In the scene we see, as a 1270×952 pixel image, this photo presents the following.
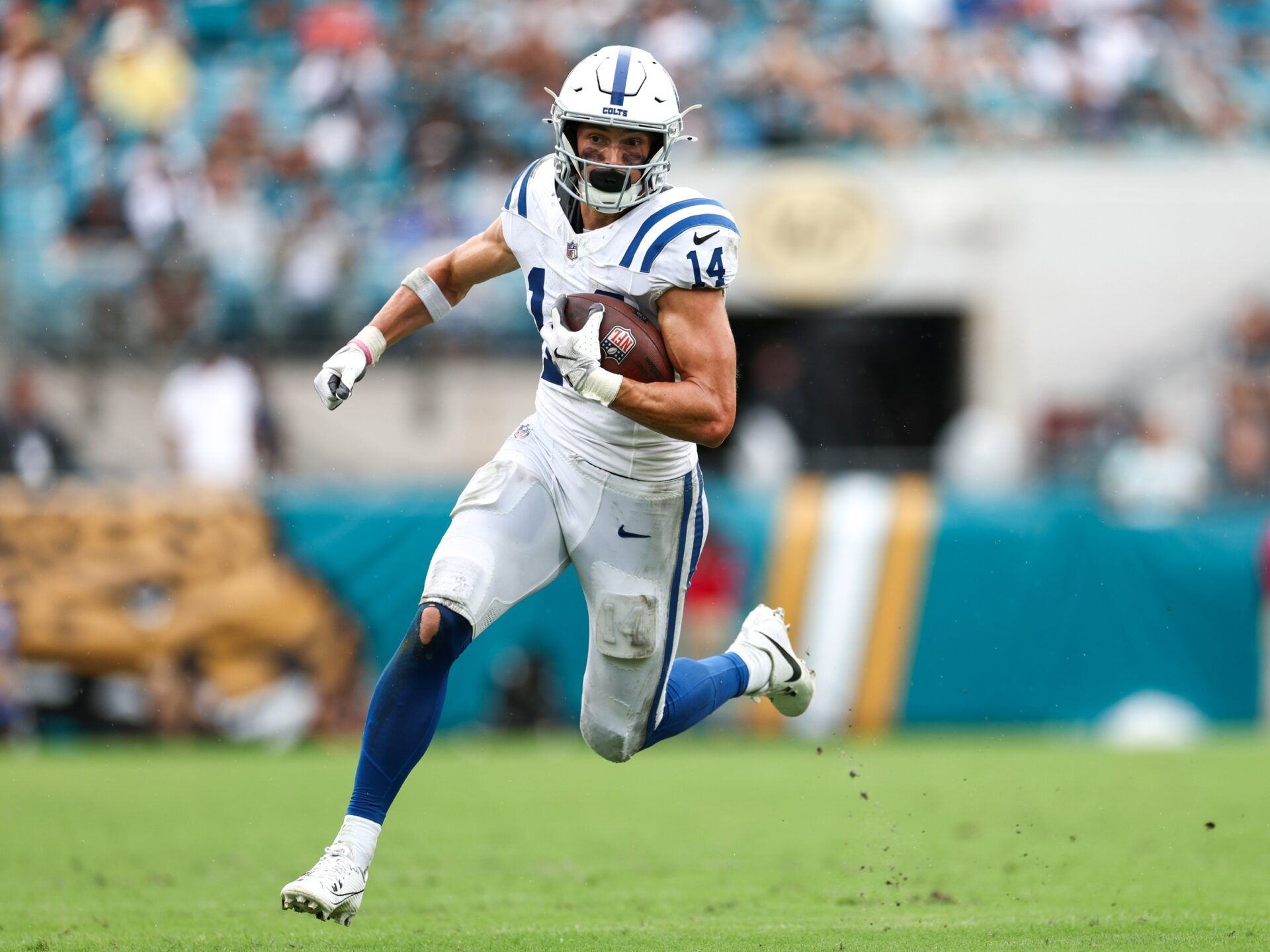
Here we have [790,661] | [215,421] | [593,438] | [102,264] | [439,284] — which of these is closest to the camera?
[593,438]

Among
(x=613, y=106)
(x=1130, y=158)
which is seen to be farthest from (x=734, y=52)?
(x=613, y=106)

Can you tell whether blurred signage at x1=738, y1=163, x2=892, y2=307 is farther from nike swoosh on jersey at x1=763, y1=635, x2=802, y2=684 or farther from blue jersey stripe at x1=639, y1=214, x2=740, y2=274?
blue jersey stripe at x1=639, y1=214, x2=740, y2=274

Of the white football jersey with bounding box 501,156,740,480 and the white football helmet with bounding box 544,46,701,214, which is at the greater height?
the white football helmet with bounding box 544,46,701,214

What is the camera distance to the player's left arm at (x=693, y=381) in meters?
4.44

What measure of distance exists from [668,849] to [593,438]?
2.35 m

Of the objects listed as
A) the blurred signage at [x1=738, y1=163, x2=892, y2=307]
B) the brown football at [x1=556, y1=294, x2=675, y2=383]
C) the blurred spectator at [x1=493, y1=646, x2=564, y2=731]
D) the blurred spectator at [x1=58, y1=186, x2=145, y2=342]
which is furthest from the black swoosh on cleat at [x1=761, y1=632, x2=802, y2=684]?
the blurred signage at [x1=738, y1=163, x2=892, y2=307]

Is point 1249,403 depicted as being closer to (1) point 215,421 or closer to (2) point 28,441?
(1) point 215,421

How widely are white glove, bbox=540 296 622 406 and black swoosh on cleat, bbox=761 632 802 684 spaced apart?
1497mm

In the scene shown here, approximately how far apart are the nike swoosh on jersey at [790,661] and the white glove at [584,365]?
1.50 meters

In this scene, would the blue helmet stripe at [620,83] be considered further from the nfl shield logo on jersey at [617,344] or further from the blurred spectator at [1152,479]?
the blurred spectator at [1152,479]

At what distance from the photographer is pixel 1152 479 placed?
11.8 metres

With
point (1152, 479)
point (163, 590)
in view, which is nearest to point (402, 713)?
point (163, 590)

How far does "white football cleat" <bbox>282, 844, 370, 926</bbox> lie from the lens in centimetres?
416

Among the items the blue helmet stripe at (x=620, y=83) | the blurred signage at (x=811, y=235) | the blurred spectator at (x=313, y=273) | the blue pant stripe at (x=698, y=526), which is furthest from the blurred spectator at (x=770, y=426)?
the blue helmet stripe at (x=620, y=83)
